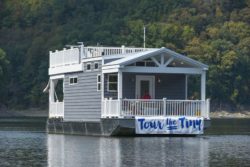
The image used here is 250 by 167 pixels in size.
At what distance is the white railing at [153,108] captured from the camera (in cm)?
5031

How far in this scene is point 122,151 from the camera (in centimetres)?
3944

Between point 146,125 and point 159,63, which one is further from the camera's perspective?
point 159,63

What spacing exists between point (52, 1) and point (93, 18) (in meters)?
8.29

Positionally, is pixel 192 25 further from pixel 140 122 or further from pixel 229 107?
pixel 140 122

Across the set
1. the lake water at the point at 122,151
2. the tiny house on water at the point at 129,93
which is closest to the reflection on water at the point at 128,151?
the lake water at the point at 122,151

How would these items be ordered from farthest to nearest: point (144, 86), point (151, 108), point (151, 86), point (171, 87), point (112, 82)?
point (171, 87) → point (151, 86) → point (144, 86) → point (112, 82) → point (151, 108)

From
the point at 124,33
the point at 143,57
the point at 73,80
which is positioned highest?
the point at 124,33

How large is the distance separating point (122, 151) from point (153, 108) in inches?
453

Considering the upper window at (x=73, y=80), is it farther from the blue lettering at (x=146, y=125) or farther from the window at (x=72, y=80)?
the blue lettering at (x=146, y=125)

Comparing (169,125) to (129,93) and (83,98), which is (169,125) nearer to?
(129,93)

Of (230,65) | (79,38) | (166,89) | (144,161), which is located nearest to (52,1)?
(79,38)

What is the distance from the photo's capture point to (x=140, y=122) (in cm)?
4972

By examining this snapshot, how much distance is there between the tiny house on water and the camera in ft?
165

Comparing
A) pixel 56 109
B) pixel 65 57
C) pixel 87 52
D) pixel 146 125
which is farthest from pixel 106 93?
pixel 56 109
